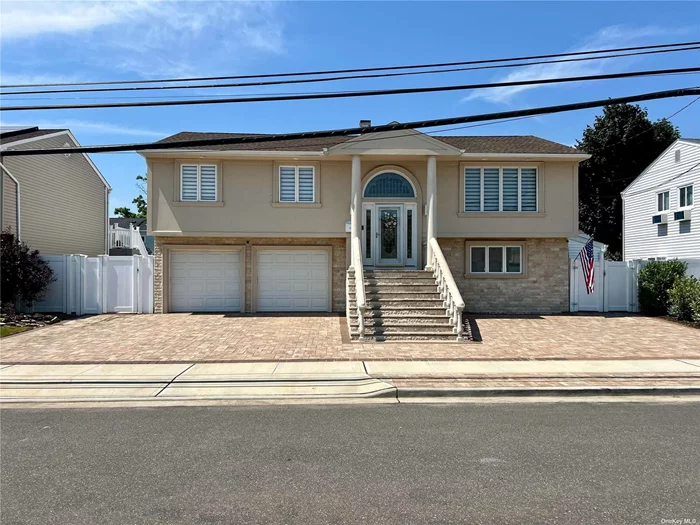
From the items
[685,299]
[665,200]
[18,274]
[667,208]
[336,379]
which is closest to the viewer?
[336,379]

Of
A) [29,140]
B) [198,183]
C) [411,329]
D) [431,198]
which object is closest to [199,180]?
[198,183]

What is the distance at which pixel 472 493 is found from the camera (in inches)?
158

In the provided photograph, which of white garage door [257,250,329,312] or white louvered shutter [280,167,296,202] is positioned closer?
white louvered shutter [280,167,296,202]

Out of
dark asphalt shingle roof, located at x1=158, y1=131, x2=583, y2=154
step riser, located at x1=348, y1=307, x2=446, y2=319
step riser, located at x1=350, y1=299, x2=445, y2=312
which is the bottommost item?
step riser, located at x1=348, y1=307, x2=446, y2=319

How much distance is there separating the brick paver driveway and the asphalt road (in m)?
3.27

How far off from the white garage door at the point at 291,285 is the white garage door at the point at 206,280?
871 millimetres

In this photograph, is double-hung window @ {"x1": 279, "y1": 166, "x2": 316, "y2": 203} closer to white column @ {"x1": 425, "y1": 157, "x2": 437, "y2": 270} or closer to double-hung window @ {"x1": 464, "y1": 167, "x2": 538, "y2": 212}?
white column @ {"x1": 425, "y1": 157, "x2": 437, "y2": 270}

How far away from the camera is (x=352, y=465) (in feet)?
15.2

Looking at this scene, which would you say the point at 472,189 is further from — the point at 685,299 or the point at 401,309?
the point at 685,299

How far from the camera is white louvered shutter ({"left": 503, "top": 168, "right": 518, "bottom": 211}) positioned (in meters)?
16.2

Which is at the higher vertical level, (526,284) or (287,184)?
(287,184)

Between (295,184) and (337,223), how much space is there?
198 centimetres

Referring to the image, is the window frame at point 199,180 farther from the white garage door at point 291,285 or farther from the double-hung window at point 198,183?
the white garage door at point 291,285

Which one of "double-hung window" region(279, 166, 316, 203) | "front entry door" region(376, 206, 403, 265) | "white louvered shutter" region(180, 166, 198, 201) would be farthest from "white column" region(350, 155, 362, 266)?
"white louvered shutter" region(180, 166, 198, 201)
